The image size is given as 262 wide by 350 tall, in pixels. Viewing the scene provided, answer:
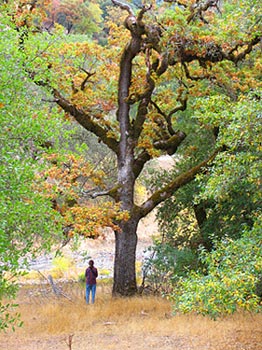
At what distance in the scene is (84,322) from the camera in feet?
36.8

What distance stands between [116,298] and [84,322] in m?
2.18

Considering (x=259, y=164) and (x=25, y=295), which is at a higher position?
(x=259, y=164)

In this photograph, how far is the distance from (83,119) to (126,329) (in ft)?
20.4

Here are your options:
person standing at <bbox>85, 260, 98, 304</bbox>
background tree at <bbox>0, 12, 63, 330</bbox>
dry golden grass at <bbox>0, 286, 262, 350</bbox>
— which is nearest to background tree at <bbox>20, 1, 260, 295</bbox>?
person standing at <bbox>85, 260, 98, 304</bbox>

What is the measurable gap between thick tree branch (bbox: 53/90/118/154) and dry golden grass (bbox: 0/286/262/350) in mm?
4426

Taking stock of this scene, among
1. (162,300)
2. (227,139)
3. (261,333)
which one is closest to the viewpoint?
(227,139)

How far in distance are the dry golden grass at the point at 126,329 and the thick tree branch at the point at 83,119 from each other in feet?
14.5

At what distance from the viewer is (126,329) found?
10.5 m

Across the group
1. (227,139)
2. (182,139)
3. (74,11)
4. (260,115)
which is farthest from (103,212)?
(74,11)

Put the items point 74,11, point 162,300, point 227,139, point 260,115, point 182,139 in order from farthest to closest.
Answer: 1. point 74,11
2. point 182,139
3. point 162,300
4. point 227,139
5. point 260,115

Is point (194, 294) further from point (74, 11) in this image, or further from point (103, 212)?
point (74, 11)

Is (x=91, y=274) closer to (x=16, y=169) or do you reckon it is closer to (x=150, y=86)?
(x=150, y=86)

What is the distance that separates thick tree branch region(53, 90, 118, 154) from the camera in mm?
13727

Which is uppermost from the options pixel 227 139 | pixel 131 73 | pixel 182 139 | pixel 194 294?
pixel 131 73
